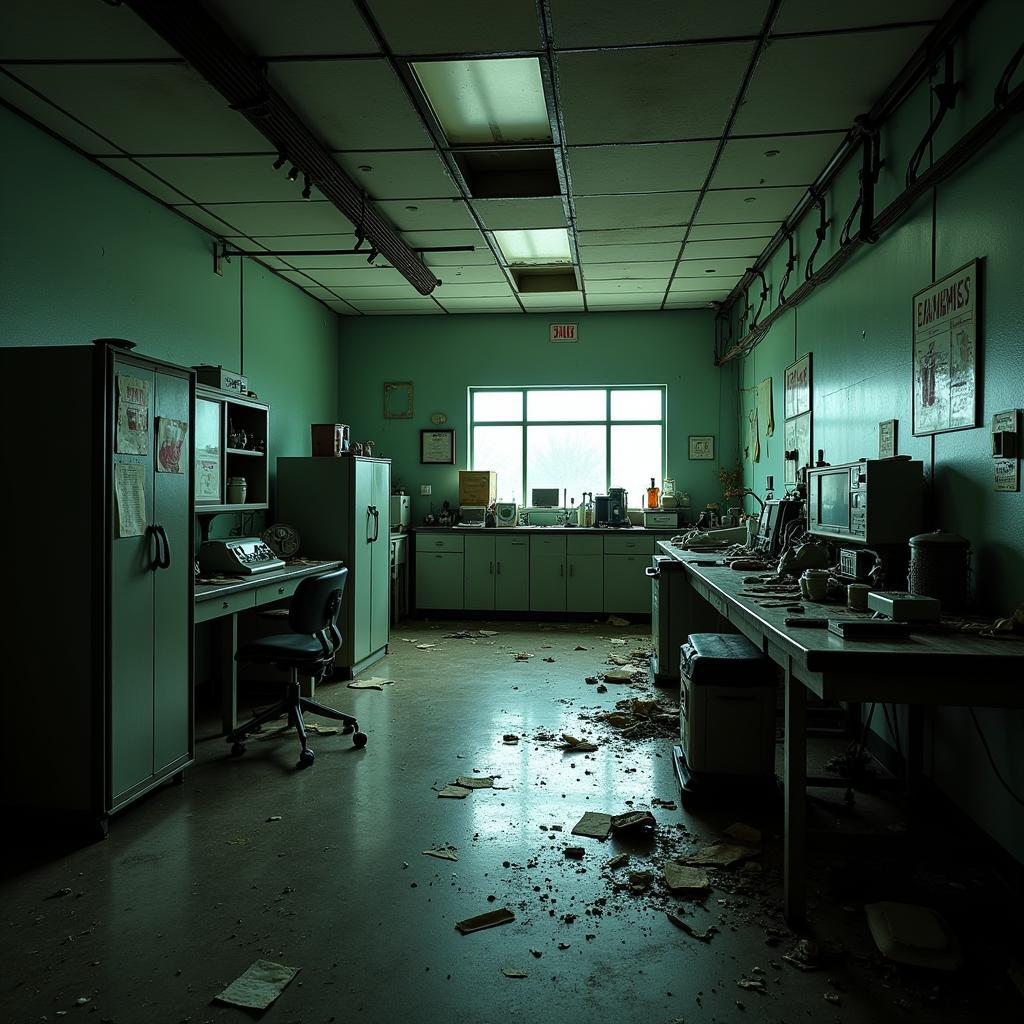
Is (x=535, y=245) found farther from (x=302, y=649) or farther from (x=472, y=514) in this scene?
(x=302, y=649)

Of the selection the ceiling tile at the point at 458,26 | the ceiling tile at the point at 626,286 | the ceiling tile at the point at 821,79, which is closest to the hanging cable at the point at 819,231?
the ceiling tile at the point at 821,79

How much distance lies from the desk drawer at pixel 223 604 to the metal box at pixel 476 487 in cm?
398

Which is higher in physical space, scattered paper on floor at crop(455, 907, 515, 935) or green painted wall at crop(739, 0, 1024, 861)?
green painted wall at crop(739, 0, 1024, 861)

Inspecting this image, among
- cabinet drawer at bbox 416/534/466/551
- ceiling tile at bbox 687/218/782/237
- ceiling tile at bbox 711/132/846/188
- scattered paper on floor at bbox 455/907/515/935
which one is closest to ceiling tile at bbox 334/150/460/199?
ceiling tile at bbox 711/132/846/188

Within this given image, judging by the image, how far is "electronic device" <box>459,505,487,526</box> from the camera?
8.21 m

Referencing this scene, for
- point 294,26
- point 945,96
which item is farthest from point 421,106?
point 945,96

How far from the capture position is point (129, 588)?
321 centimetres

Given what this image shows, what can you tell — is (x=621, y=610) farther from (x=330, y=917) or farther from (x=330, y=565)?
(x=330, y=917)

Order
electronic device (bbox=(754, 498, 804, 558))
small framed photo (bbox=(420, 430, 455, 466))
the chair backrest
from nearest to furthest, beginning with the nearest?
the chair backrest, electronic device (bbox=(754, 498, 804, 558)), small framed photo (bbox=(420, 430, 455, 466))

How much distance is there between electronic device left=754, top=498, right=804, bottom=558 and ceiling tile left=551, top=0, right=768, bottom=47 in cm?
256

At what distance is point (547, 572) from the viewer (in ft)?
26.0

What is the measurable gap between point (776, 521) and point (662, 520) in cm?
317

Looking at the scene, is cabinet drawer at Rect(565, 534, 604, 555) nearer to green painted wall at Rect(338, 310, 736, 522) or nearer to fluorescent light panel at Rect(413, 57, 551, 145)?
green painted wall at Rect(338, 310, 736, 522)

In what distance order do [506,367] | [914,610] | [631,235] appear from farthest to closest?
1. [506,367]
2. [631,235]
3. [914,610]
